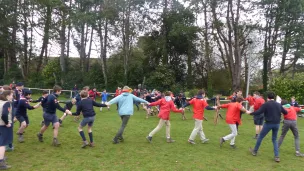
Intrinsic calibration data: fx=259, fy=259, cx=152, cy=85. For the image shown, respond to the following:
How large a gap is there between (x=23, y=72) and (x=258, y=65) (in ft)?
109

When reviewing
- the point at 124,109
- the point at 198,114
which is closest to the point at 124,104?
the point at 124,109

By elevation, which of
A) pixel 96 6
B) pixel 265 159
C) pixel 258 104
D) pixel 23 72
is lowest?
pixel 265 159

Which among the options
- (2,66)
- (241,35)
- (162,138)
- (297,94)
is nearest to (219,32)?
(241,35)

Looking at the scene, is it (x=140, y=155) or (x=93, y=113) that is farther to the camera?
(x=93, y=113)

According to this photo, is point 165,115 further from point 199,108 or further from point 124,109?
point 124,109

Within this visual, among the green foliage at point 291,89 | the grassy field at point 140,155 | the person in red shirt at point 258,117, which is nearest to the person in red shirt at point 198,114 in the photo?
the grassy field at point 140,155

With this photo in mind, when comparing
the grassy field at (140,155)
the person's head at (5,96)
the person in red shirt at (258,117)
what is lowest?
the grassy field at (140,155)

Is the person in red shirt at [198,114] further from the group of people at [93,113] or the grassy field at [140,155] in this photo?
the grassy field at [140,155]

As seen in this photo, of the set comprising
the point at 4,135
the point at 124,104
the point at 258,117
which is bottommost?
the point at 258,117

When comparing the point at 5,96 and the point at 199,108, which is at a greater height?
the point at 5,96

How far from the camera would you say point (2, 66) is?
36.5 m

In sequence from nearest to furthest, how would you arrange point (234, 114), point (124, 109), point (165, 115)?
point (234, 114) < point (124, 109) < point (165, 115)

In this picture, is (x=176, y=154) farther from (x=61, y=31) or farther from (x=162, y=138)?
(x=61, y=31)

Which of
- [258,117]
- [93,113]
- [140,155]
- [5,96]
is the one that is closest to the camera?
[5,96]
